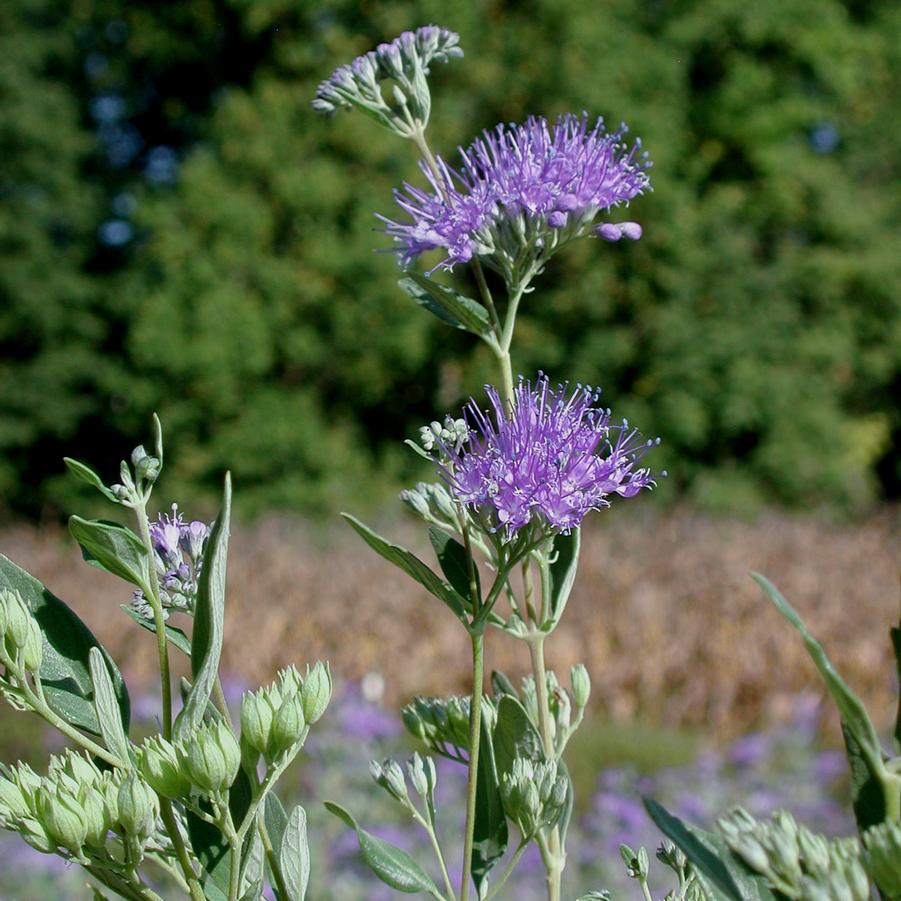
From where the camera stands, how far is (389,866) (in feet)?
1.83

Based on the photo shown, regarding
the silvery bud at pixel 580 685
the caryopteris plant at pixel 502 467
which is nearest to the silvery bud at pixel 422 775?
the caryopteris plant at pixel 502 467

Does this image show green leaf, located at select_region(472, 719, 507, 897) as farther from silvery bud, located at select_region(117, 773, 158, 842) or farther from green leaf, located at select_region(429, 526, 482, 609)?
silvery bud, located at select_region(117, 773, 158, 842)

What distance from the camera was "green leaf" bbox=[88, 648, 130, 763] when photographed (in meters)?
0.46

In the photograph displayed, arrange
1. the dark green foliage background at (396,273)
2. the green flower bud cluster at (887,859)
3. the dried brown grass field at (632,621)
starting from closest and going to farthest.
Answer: the green flower bud cluster at (887,859) < the dried brown grass field at (632,621) < the dark green foliage background at (396,273)

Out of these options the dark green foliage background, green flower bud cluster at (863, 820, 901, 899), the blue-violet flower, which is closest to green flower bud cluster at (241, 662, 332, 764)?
green flower bud cluster at (863, 820, 901, 899)

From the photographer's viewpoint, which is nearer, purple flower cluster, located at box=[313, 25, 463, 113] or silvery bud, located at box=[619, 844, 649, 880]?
silvery bud, located at box=[619, 844, 649, 880]

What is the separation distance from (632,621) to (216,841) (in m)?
5.16

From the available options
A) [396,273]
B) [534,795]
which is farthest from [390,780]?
[396,273]

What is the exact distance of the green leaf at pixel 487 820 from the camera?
1.92ft

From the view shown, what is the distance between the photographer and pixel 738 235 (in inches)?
426

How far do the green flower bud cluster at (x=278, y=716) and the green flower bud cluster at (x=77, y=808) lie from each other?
0.15 feet

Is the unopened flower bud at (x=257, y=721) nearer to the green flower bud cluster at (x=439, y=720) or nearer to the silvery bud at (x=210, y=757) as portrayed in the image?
the silvery bud at (x=210, y=757)

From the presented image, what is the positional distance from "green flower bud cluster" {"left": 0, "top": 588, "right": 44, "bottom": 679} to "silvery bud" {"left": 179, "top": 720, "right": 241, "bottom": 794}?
8cm

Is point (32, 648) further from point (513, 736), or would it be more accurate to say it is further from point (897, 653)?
point (897, 653)
